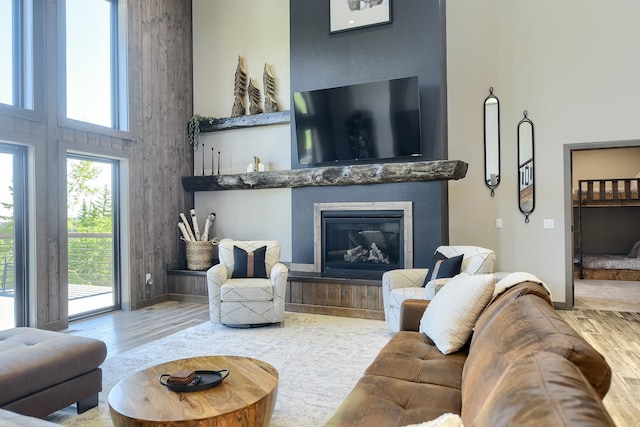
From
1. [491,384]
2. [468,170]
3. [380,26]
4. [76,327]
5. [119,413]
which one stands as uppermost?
[380,26]

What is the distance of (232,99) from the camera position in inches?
249

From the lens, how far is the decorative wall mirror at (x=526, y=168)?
17.0 ft

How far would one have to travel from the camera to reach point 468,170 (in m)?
5.44

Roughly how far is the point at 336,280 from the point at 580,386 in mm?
3970

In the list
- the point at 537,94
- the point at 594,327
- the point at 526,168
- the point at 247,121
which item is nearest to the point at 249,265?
the point at 247,121

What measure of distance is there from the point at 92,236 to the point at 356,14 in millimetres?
4229

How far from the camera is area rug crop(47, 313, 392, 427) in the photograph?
2.52 m

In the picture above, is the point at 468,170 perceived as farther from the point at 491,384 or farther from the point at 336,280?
the point at 491,384

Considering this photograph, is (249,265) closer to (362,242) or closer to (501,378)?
(362,242)

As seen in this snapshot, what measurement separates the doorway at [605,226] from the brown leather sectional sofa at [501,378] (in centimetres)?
556

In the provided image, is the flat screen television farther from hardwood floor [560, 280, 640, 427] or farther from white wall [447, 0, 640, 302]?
hardwood floor [560, 280, 640, 427]

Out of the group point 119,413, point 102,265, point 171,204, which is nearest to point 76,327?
point 102,265

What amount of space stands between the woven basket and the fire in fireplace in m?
1.70

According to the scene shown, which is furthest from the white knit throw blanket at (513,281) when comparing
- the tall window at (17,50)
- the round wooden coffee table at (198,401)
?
the tall window at (17,50)
